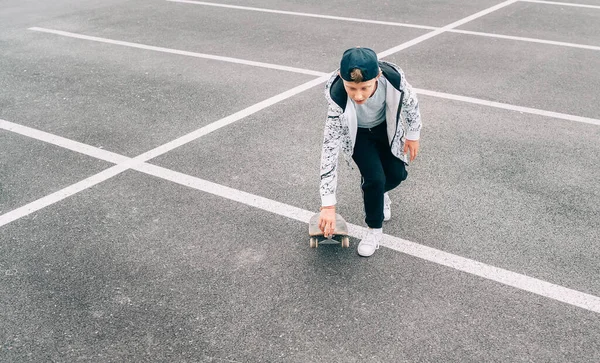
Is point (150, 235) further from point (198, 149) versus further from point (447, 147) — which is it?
point (447, 147)

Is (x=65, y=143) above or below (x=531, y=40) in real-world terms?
below

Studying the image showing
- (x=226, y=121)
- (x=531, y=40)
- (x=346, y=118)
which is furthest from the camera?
(x=531, y=40)

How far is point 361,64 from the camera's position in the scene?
132 inches

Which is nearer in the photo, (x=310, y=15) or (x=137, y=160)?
(x=137, y=160)

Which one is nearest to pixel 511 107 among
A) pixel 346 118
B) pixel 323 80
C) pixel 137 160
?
pixel 323 80

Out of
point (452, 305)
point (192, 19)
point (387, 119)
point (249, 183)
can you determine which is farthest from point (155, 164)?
point (192, 19)

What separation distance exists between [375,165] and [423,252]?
834 millimetres

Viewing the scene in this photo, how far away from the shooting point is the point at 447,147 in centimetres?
578

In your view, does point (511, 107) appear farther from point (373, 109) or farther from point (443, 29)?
point (373, 109)

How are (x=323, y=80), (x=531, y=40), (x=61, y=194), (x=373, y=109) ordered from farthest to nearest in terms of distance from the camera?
(x=531, y=40) < (x=323, y=80) < (x=61, y=194) < (x=373, y=109)

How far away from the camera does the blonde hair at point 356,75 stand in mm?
3374

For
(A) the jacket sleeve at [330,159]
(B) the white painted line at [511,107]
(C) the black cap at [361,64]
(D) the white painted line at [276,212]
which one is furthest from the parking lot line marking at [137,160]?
(C) the black cap at [361,64]

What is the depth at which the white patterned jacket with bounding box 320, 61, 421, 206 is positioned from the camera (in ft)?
12.2

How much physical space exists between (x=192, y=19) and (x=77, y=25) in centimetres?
211
